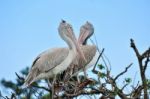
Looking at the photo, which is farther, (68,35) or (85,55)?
(85,55)

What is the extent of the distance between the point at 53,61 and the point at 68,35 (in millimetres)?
872

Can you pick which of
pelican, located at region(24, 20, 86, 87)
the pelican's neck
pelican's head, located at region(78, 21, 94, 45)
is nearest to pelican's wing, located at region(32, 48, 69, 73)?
pelican, located at region(24, 20, 86, 87)

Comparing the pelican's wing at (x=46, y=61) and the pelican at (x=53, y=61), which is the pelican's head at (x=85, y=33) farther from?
the pelican's wing at (x=46, y=61)

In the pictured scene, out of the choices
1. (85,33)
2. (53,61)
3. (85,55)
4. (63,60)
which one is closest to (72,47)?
(63,60)

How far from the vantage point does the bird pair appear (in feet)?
37.6

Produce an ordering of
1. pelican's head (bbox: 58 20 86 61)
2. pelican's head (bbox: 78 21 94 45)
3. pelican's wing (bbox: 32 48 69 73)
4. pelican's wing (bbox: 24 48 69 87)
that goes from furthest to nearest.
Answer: pelican's head (bbox: 78 21 94 45) → pelican's head (bbox: 58 20 86 61) → pelican's wing (bbox: 32 48 69 73) → pelican's wing (bbox: 24 48 69 87)

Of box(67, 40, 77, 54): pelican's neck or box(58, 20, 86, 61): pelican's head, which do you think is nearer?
box(67, 40, 77, 54): pelican's neck

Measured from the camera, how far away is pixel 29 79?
11047 millimetres

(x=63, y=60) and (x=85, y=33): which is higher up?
(x=85, y=33)

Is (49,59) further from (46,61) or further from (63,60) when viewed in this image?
(63,60)

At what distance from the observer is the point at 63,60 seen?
38.4 feet

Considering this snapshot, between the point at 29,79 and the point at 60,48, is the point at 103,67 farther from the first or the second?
the point at 60,48

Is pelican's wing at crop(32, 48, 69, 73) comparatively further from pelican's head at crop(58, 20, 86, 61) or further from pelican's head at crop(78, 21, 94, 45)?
pelican's head at crop(78, 21, 94, 45)

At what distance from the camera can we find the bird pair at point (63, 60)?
11.5 m
